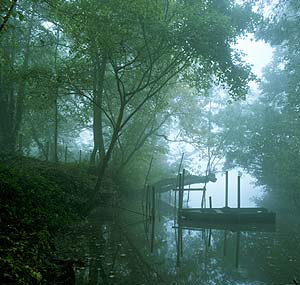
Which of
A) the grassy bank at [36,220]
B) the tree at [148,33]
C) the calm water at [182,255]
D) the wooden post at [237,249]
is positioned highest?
the tree at [148,33]

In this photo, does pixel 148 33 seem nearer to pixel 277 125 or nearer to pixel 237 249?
pixel 237 249

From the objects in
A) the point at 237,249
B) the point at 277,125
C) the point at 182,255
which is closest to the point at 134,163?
the point at 277,125

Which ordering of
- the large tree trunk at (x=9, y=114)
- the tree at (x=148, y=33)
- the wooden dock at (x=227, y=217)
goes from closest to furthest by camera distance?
the tree at (x=148, y=33) → the wooden dock at (x=227, y=217) → the large tree trunk at (x=9, y=114)

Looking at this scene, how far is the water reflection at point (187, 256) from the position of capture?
8.33 m

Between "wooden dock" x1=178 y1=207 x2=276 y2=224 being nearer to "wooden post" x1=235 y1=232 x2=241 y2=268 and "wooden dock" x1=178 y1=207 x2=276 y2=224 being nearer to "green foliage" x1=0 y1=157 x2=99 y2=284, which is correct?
"wooden post" x1=235 y1=232 x2=241 y2=268

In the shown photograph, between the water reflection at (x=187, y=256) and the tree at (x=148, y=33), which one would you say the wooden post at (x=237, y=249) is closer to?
the water reflection at (x=187, y=256)

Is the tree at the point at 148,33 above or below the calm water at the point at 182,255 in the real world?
above

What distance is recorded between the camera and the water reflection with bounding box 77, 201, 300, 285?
27.3 ft

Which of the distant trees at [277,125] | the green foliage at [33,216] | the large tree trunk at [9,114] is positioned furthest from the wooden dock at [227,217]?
the large tree trunk at [9,114]

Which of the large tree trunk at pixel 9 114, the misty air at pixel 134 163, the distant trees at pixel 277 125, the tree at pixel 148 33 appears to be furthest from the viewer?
the distant trees at pixel 277 125

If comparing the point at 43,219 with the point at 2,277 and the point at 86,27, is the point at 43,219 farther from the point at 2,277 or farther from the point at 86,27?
the point at 86,27

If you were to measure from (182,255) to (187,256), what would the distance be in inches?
7.3

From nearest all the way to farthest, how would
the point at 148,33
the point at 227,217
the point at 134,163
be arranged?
the point at 148,33 < the point at 227,217 < the point at 134,163

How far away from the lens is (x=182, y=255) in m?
11.2
